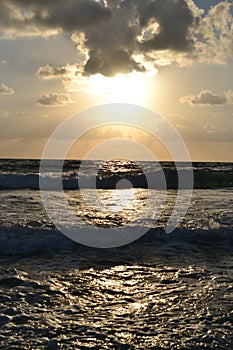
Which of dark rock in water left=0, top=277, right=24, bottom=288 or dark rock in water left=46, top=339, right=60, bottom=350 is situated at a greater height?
dark rock in water left=0, top=277, right=24, bottom=288

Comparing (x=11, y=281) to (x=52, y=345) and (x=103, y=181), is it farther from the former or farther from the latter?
(x=103, y=181)

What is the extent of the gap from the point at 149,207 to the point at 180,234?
695 centimetres

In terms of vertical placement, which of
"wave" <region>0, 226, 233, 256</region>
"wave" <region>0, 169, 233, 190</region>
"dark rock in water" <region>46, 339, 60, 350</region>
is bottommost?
"dark rock in water" <region>46, 339, 60, 350</region>

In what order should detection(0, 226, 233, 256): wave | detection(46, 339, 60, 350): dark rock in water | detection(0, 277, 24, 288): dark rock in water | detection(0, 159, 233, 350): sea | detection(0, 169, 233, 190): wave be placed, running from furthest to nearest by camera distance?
detection(0, 169, 233, 190): wave
detection(0, 226, 233, 256): wave
detection(0, 277, 24, 288): dark rock in water
detection(0, 159, 233, 350): sea
detection(46, 339, 60, 350): dark rock in water

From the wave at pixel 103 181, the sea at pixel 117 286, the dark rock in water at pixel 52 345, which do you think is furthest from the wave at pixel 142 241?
the wave at pixel 103 181

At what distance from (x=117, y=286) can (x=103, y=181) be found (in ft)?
107

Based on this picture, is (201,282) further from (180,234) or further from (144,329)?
(180,234)

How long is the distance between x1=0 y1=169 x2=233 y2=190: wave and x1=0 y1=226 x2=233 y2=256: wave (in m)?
20.7

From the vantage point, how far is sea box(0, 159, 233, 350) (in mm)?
6707

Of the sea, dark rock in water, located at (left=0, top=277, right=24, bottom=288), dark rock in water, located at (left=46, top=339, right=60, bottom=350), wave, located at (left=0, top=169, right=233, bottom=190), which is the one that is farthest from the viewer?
wave, located at (left=0, top=169, right=233, bottom=190)

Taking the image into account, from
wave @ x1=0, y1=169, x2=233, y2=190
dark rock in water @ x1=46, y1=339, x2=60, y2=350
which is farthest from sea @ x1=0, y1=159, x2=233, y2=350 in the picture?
wave @ x1=0, y1=169, x2=233, y2=190

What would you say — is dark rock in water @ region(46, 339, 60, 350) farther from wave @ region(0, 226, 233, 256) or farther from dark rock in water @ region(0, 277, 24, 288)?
wave @ region(0, 226, 233, 256)

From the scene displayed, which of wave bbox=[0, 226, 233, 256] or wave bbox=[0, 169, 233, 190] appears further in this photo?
wave bbox=[0, 169, 233, 190]

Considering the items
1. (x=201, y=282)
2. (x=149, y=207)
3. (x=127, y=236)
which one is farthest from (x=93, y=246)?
(x=149, y=207)
